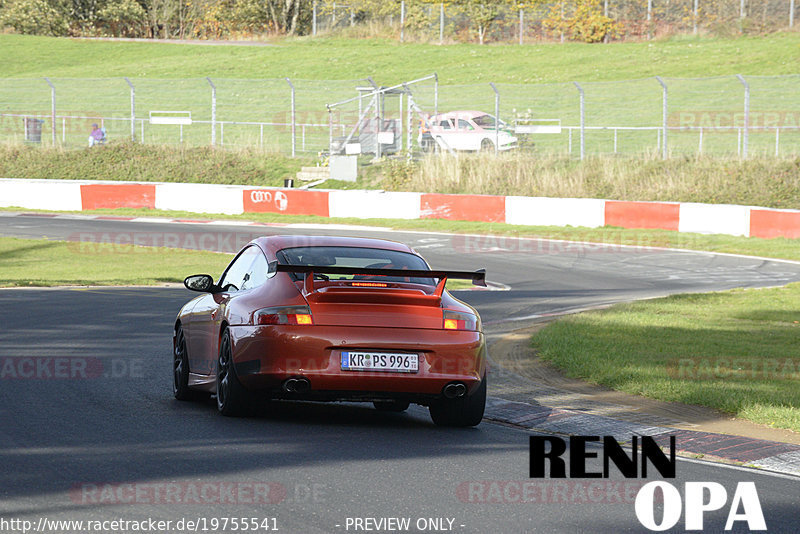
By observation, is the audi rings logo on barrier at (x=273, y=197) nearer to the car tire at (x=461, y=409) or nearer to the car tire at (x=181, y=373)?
the car tire at (x=181, y=373)

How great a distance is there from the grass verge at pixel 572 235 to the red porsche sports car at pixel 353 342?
56.8ft

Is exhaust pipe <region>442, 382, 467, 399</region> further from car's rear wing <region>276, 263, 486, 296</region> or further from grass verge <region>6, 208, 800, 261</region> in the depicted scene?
grass verge <region>6, 208, 800, 261</region>

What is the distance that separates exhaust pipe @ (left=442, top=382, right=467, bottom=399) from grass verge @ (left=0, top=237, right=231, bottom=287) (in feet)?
40.6

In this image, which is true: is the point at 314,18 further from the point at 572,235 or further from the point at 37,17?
the point at 572,235

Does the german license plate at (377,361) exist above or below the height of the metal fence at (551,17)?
below

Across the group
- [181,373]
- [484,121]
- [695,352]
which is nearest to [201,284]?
[181,373]

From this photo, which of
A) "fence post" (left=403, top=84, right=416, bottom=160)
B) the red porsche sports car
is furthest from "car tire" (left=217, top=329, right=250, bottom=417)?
"fence post" (left=403, top=84, right=416, bottom=160)

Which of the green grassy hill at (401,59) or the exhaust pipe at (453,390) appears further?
the green grassy hill at (401,59)

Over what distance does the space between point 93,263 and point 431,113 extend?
61.0ft

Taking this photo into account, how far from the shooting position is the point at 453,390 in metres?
8.25

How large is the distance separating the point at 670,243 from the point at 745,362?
1566cm

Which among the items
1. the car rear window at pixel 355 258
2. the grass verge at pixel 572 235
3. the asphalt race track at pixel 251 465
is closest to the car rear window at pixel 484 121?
the grass verge at pixel 572 235

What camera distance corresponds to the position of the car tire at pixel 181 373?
9.59m

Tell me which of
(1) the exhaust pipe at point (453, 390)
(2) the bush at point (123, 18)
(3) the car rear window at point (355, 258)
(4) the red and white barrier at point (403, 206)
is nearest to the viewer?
(1) the exhaust pipe at point (453, 390)
